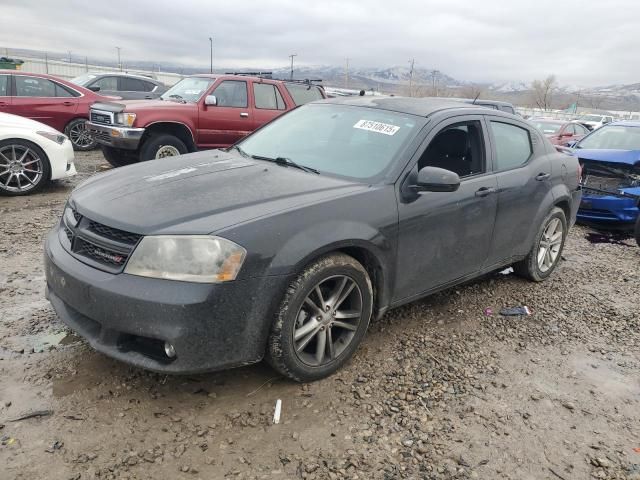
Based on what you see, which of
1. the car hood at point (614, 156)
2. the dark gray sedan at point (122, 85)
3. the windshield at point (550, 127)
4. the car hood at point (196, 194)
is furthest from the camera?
the windshield at point (550, 127)

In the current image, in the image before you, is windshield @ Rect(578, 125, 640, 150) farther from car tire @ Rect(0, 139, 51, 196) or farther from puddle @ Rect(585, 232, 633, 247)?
car tire @ Rect(0, 139, 51, 196)

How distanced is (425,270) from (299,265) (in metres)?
1.15

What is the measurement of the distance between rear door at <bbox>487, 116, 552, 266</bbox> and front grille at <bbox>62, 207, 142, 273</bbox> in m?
2.76

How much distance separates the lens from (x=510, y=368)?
3426 mm

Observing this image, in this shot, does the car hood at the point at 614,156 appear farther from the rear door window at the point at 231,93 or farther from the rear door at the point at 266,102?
the rear door window at the point at 231,93

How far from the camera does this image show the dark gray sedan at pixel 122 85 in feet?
44.7

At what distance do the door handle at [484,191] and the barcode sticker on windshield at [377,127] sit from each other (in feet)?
2.55

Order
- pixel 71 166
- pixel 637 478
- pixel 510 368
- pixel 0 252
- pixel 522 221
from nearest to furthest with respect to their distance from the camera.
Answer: pixel 637 478 < pixel 510 368 < pixel 522 221 < pixel 0 252 < pixel 71 166

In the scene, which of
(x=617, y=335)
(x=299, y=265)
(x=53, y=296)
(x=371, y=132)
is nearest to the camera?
(x=299, y=265)

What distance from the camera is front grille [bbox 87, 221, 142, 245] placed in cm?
264

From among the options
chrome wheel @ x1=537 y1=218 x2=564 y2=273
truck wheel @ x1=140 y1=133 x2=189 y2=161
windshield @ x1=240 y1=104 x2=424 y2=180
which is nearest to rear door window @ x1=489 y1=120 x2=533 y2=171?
chrome wheel @ x1=537 y1=218 x2=564 y2=273

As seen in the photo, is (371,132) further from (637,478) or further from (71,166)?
(71,166)

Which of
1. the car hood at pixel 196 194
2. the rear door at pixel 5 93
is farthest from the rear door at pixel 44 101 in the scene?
the car hood at pixel 196 194

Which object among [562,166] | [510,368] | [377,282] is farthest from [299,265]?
[562,166]
